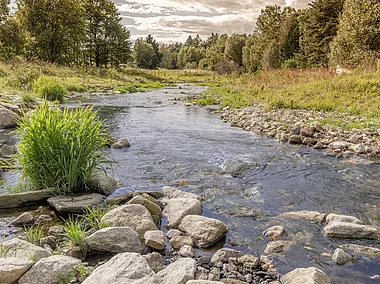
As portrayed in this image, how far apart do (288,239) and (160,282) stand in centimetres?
200

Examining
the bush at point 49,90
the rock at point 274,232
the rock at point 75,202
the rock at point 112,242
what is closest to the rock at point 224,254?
the rock at point 274,232

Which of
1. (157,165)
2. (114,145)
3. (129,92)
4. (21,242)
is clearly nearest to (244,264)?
(21,242)

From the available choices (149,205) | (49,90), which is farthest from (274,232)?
(49,90)

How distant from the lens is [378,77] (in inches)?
582

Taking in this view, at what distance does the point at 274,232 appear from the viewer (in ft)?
14.1

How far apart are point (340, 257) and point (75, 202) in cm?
381

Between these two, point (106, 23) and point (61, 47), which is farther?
point (106, 23)

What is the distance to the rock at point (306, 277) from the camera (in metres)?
3.02

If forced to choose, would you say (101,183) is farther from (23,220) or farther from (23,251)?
(23,251)

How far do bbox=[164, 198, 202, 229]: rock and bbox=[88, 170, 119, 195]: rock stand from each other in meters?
1.27

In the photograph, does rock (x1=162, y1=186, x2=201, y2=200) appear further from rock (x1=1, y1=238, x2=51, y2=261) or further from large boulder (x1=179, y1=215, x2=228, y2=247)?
rock (x1=1, y1=238, x2=51, y2=261)

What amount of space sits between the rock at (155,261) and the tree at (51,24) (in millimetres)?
35154

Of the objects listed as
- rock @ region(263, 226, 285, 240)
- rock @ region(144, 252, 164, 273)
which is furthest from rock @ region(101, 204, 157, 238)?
rock @ region(263, 226, 285, 240)

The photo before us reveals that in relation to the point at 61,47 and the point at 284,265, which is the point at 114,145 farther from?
the point at 61,47
